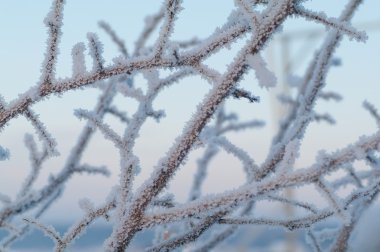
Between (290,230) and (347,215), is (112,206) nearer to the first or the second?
(290,230)

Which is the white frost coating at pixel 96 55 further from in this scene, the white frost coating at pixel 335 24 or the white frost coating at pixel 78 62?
the white frost coating at pixel 335 24

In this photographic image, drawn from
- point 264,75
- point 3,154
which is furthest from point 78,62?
point 264,75

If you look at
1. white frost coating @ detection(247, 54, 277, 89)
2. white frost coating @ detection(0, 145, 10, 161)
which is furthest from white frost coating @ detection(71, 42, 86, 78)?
white frost coating @ detection(247, 54, 277, 89)

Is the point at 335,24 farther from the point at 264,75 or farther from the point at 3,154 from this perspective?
the point at 3,154

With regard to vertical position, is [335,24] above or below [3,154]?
below

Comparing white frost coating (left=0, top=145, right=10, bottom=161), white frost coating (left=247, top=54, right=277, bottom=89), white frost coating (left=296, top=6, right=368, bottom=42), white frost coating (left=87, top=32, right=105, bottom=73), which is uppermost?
white frost coating (left=87, top=32, right=105, bottom=73)

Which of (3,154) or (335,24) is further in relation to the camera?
(3,154)

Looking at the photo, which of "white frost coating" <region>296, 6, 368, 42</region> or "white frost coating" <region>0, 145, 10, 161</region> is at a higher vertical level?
"white frost coating" <region>0, 145, 10, 161</region>

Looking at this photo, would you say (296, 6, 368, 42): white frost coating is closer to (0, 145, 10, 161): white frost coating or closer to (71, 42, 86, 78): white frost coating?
(71, 42, 86, 78): white frost coating

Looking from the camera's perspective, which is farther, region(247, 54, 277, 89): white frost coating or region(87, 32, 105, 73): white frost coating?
region(87, 32, 105, 73): white frost coating

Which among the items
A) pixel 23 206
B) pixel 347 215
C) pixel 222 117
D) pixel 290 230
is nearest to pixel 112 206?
pixel 290 230
